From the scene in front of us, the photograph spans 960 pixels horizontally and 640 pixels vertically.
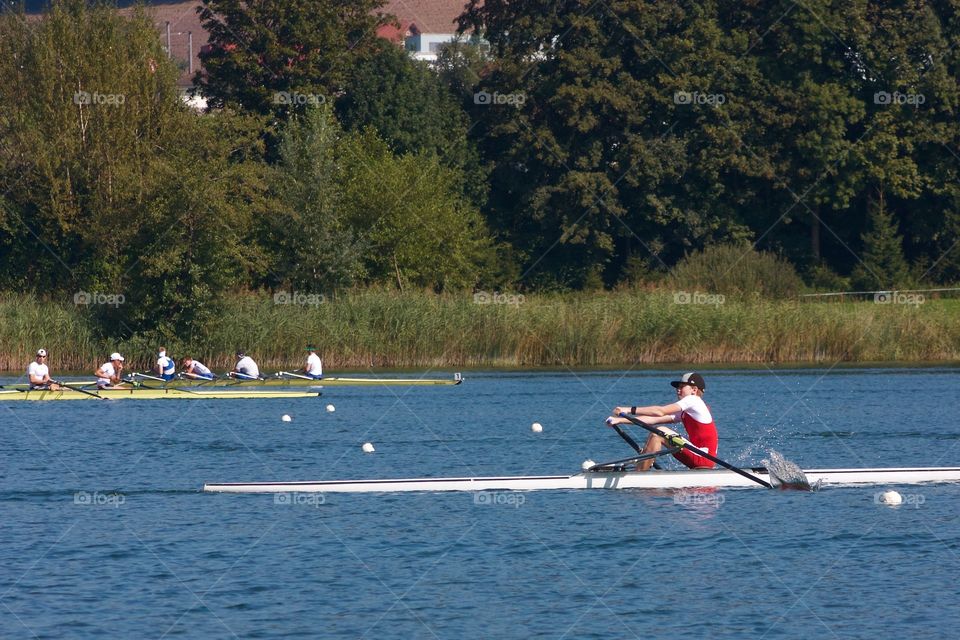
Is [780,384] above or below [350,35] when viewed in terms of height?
below

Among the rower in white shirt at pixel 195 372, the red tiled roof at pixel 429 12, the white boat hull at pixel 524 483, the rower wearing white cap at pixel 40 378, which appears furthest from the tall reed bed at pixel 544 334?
the red tiled roof at pixel 429 12

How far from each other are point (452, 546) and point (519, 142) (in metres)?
46.1

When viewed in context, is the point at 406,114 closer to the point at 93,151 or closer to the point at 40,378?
the point at 93,151

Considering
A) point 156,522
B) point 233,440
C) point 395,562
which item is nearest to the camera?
point 395,562

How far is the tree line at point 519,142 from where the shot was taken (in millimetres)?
53188

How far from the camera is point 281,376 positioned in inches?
1437

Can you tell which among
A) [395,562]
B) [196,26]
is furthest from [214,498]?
[196,26]

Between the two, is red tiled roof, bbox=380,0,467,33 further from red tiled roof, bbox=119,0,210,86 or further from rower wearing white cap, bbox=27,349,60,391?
rower wearing white cap, bbox=27,349,60,391

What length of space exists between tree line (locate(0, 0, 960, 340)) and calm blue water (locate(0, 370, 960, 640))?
27539mm

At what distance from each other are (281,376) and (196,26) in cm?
11216

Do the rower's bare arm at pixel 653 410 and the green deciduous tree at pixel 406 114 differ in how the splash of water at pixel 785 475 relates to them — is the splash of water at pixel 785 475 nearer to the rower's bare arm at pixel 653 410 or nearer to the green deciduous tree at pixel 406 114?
the rower's bare arm at pixel 653 410

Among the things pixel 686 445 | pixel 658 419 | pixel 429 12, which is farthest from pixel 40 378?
pixel 429 12

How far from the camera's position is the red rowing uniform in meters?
19.0

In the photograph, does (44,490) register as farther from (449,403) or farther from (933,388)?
(933,388)
